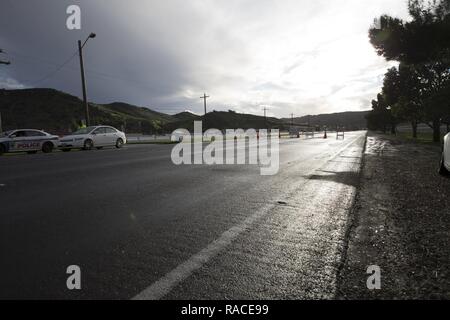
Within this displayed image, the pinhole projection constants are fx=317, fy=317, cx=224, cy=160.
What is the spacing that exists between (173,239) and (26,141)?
59.2 ft

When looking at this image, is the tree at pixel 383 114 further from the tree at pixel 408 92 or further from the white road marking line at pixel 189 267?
the white road marking line at pixel 189 267

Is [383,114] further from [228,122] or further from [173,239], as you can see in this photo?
[228,122]

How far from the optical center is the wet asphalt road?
8.68 feet

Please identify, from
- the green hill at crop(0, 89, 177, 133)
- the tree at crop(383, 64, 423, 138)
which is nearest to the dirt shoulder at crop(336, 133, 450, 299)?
the tree at crop(383, 64, 423, 138)

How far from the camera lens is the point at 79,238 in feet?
12.4

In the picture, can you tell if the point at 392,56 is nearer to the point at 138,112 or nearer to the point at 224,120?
the point at 224,120

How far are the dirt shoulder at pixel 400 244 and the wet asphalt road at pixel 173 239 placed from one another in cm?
20

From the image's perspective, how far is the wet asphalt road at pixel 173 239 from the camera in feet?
8.68

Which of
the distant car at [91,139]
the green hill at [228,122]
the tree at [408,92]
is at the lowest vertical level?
the distant car at [91,139]

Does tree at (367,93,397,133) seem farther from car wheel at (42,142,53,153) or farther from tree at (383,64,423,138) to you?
car wheel at (42,142,53,153)

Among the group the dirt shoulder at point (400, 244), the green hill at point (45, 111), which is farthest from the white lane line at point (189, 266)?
the green hill at point (45, 111)
